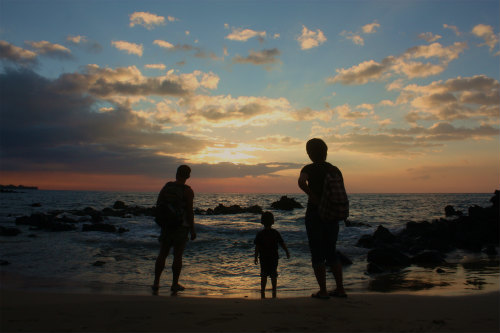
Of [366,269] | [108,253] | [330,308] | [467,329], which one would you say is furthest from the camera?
[108,253]

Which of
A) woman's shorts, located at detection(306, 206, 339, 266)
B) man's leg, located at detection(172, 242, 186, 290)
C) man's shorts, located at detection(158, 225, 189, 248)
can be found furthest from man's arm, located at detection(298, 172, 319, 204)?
man's leg, located at detection(172, 242, 186, 290)

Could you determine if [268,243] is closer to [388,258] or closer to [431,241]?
[388,258]

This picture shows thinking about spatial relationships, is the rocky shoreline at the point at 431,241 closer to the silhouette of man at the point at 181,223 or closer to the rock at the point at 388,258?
the rock at the point at 388,258

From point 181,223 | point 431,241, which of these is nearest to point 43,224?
point 181,223

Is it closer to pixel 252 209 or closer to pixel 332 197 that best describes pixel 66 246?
pixel 332 197

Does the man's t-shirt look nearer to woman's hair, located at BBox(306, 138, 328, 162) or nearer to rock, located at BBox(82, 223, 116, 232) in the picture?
woman's hair, located at BBox(306, 138, 328, 162)

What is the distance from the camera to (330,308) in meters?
4.04

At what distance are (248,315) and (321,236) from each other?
1.62 m

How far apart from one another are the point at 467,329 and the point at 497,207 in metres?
21.6

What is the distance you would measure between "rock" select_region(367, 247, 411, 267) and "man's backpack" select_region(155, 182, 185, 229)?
7178 mm

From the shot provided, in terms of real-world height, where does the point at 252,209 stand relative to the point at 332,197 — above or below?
below

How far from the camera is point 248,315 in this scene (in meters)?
3.69

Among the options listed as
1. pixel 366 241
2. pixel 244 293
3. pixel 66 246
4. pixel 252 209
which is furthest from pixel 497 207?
pixel 252 209

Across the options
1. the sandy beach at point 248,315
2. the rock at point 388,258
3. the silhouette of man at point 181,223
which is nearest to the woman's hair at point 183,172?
the silhouette of man at point 181,223
